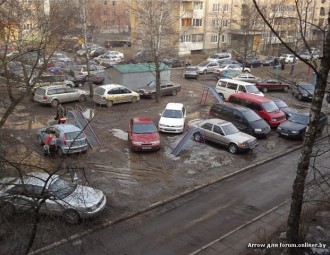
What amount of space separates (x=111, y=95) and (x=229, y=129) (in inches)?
414

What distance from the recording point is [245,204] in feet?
49.3

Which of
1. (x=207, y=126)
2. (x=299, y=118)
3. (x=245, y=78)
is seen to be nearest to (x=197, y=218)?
(x=207, y=126)

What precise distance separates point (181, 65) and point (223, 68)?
7.31m

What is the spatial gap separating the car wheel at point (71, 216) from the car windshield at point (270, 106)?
53.5 feet

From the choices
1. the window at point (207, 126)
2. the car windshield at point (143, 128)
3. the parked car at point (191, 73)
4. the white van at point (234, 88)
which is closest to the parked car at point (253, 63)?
the parked car at point (191, 73)

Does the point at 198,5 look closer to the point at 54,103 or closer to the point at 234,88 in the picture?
the point at 234,88

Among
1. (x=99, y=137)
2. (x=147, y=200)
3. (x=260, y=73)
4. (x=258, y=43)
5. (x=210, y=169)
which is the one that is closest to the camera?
(x=147, y=200)

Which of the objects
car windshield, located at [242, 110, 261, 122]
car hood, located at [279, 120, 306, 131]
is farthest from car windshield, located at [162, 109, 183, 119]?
car hood, located at [279, 120, 306, 131]

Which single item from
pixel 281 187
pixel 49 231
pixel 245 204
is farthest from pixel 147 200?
pixel 49 231

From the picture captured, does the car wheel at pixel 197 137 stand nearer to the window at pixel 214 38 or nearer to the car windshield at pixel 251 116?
the car windshield at pixel 251 116

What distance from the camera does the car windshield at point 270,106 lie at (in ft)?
82.2

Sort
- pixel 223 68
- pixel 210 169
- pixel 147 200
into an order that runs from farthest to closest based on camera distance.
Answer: pixel 223 68, pixel 210 169, pixel 147 200

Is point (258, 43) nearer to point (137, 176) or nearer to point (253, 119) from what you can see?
Answer: point (253, 119)

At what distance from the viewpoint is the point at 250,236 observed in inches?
500
